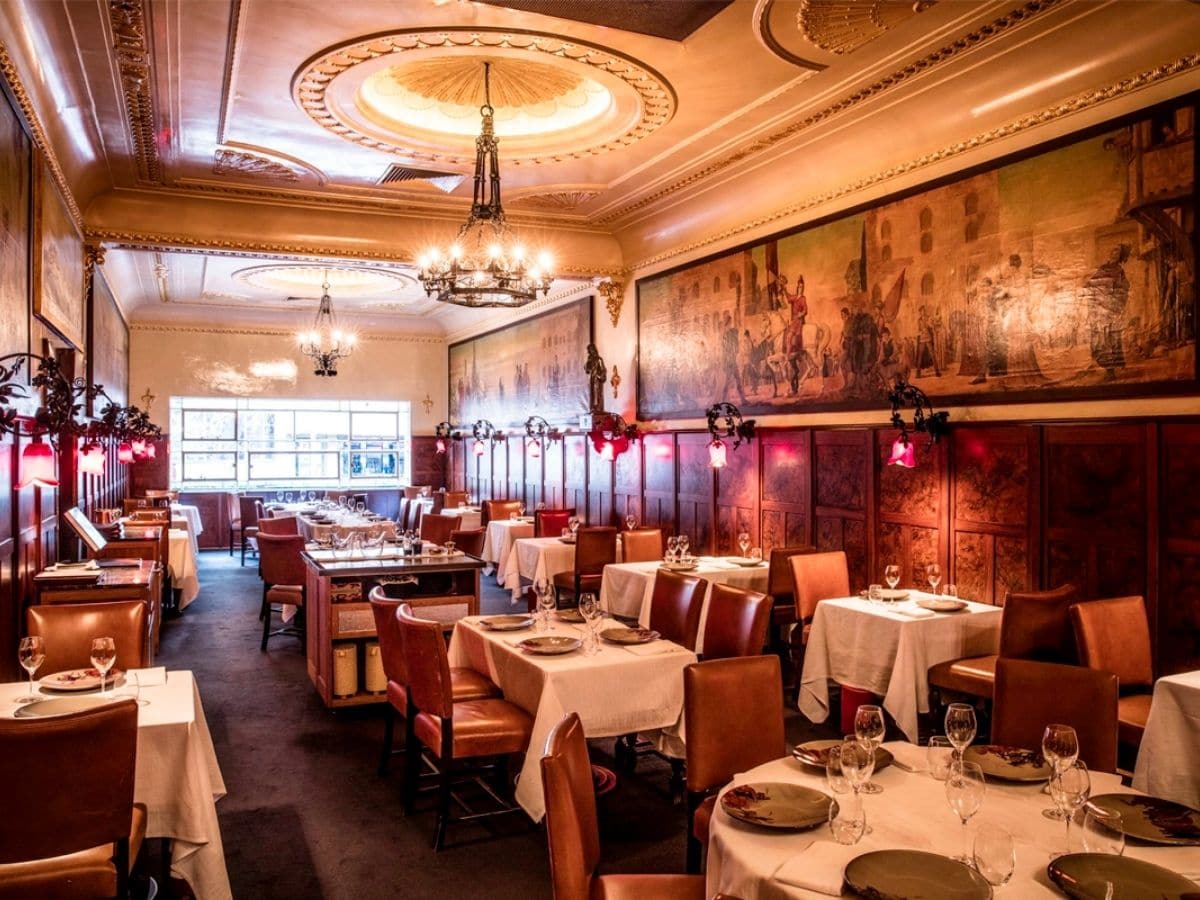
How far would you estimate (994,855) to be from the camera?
6.33 ft

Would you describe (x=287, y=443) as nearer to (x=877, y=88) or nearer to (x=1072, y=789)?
(x=877, y=88)

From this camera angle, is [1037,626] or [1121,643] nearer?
[1121,643]

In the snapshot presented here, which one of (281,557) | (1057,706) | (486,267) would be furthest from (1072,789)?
(281,557)

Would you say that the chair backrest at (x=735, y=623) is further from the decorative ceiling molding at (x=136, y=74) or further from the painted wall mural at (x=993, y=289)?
the decorative ceiling molding at (x=136, y=74)

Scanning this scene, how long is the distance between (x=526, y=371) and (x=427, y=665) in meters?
10.1

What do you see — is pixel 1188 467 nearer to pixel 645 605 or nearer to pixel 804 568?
pixel 804 568

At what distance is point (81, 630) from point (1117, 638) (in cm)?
512

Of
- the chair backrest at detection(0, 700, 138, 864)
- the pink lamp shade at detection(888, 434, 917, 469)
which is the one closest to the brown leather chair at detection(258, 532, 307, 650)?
the pink lamp shade at detection(888, 434, 917, 469)

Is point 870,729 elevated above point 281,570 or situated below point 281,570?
above

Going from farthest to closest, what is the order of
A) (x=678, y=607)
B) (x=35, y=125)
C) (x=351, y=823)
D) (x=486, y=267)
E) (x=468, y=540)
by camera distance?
(x=468, y=540) → (x=486, y=267) → (x=35, y=125) → (x=678, y=607) → (x=351, y=823)

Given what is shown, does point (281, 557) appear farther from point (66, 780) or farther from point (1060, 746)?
point (1060, 746)

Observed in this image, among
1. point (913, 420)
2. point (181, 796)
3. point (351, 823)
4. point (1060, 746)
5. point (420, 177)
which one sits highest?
point (420, 177)

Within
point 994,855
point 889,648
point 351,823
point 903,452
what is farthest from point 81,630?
point 903,452

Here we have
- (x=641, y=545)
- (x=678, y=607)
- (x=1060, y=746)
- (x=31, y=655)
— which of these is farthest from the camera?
(x=641, y=545)
